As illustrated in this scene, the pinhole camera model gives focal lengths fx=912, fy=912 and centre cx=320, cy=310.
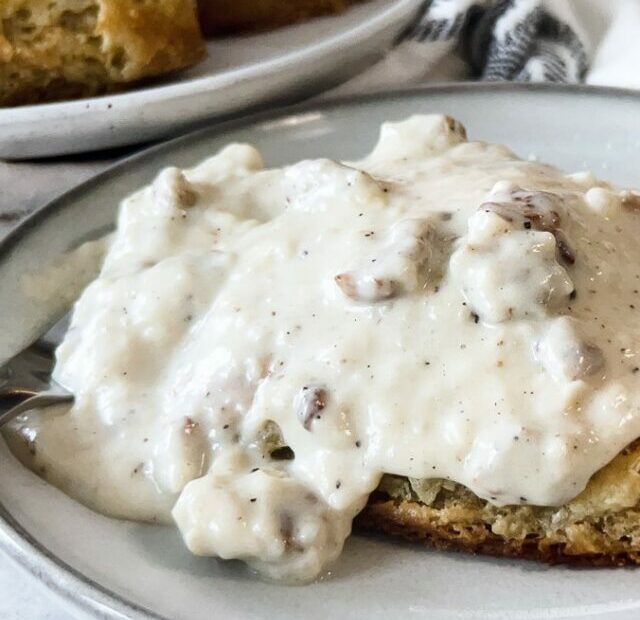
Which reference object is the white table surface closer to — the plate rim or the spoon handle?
the plate rim

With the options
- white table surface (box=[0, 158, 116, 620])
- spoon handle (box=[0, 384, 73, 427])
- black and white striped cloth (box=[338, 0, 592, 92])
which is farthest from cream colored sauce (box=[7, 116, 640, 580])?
black and white striped cloth (box=[338, 0, 592, 92])

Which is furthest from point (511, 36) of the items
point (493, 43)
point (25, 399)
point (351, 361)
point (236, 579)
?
point (236, 579)

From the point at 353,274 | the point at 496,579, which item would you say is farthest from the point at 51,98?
the point at 496,579

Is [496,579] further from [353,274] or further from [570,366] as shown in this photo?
[353,274]

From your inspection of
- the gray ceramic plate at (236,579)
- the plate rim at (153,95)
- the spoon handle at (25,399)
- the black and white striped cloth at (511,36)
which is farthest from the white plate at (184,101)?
the spoon handle at (25,399)

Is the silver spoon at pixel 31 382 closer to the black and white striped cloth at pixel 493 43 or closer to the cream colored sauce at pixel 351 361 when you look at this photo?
the cream colored sauce at pixel 351 361

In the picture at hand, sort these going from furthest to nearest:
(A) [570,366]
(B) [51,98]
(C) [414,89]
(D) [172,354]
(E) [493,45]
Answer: (E) [493,45], (B) [51,98], (C) [414,89], (D) [172,354], (A) [570,366]

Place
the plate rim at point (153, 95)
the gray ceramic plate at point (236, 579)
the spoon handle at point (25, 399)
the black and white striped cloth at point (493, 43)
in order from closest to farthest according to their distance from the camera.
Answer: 1. the gray ceramic plate at point (236, 579)
2. the spoon handle at point (25, 399)
3. the plate rim at point (153, 95)
4. the black and white striped cloth at point (493, 43)
